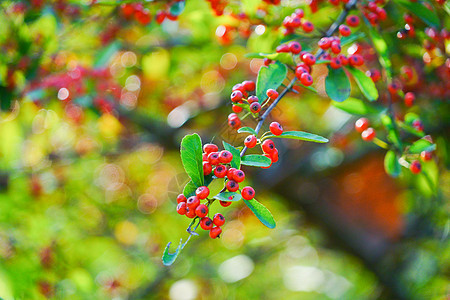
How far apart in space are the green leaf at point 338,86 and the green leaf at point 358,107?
0.66ft

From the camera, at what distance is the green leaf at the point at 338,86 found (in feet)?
3.84

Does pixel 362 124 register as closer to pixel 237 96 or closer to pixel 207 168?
pixel 237 96

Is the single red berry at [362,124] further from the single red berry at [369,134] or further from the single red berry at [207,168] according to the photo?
the single red berry at [207,168]

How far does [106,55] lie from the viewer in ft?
6.61

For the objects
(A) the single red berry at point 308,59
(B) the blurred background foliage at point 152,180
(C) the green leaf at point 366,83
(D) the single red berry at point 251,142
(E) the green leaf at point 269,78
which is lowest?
(B) the blurred background foliage at point 152,180

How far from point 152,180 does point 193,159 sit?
305 cm

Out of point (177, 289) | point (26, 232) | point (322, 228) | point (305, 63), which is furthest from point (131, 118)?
point (305, 63)

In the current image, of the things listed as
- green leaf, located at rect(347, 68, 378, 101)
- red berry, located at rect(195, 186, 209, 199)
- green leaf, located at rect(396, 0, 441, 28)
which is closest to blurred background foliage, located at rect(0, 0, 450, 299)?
green leaf, located at rect(396, 0, 441, 28)

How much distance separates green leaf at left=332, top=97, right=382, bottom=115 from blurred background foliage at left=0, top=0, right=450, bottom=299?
1.87 feet

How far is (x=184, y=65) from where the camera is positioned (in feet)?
9.29

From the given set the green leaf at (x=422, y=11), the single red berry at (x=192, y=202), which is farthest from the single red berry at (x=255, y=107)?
the green leaf at (x=422, y=11)

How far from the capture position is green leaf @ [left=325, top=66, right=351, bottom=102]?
3.84ft

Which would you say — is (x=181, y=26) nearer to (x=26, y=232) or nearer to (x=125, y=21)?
(x=125, y=21)

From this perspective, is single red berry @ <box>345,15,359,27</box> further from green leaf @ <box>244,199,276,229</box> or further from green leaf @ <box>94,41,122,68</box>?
green leaf @ <box>94,41,122,68</box>
